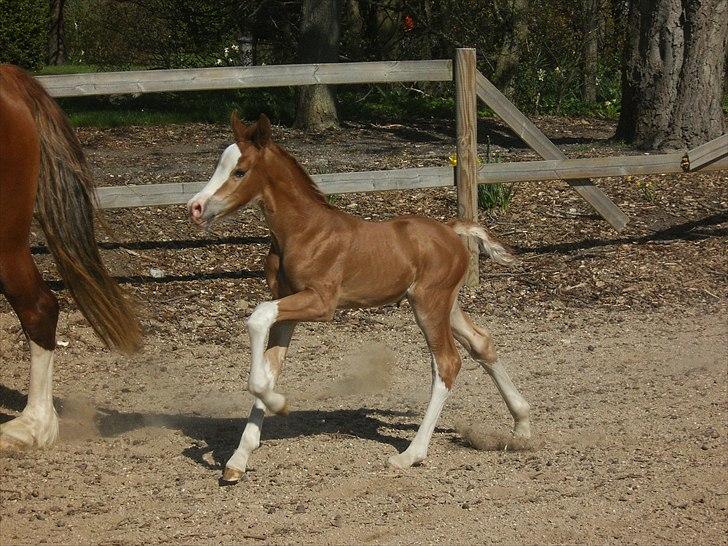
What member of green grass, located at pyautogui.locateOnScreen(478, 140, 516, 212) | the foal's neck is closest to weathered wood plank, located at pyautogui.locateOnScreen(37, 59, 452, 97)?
green grass, located at pyautogui.locateOnScreen(478, 140, 516, 212)

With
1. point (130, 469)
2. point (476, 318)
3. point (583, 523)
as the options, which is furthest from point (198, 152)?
point (583, 523)

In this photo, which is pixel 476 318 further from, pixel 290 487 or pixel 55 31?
pixel 55 31

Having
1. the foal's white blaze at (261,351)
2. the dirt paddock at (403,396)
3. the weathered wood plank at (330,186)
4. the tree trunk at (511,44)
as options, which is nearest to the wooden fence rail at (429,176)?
the weathered wood plank at (330,186)

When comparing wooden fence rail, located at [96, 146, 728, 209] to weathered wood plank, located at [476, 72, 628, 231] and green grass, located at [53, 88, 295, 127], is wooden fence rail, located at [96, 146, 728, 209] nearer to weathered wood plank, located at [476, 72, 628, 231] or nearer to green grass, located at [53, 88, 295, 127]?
weathered wood plank, located at [476, 72, 628, 231]

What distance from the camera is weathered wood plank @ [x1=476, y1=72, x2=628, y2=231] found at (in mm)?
8070

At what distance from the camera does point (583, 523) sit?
431 centimetres

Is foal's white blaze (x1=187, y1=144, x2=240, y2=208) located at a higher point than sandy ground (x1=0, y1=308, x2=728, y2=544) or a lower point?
higher

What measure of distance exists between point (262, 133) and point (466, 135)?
3612 mm

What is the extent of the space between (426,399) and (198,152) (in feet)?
19.4

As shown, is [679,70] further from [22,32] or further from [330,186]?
[22,32]

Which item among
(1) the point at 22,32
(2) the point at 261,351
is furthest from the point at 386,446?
(1) the point at 22,32

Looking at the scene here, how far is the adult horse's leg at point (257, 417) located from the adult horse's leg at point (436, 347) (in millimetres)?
628

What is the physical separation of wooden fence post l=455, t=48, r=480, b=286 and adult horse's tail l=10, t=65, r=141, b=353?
325 cm

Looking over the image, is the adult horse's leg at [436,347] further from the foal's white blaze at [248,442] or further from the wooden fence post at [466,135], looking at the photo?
the wooden fence post at [466,135]
